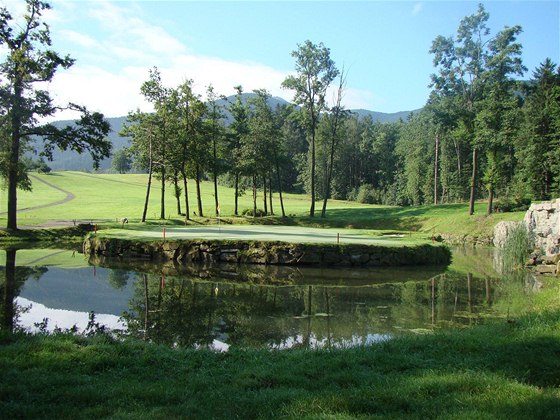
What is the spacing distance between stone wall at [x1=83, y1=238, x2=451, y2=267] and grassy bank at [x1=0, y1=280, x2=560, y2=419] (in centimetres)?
1265

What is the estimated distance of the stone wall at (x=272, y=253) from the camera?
2059 cm

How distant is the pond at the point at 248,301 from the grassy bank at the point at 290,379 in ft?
6.51

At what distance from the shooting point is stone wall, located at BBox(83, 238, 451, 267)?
20594 millimetres

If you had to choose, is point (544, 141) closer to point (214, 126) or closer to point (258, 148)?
point (258, 148)

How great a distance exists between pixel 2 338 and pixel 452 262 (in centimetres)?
2146

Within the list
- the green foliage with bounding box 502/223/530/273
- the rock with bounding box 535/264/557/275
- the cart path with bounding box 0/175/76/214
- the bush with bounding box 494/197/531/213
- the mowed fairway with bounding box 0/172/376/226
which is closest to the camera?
the rock with bounding box 535/264/557/275

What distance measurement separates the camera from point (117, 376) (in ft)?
19.5

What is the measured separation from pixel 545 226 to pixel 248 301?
16954 millimetres

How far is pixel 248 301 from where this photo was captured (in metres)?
13.0

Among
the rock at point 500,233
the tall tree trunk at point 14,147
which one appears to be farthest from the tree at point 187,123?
the rock at point 500,233

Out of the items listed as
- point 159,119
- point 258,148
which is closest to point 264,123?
point 258,148

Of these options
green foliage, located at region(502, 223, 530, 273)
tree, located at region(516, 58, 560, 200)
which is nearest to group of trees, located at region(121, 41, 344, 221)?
tree, located at region(516, 58, 560, 200)

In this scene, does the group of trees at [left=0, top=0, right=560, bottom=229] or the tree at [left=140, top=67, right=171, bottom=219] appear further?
the tree at [left=140, top=67, right=171, bottom=219]

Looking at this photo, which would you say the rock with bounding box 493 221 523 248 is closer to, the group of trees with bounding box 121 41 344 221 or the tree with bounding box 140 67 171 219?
the group of trees with bounding box 121 41 344 221
